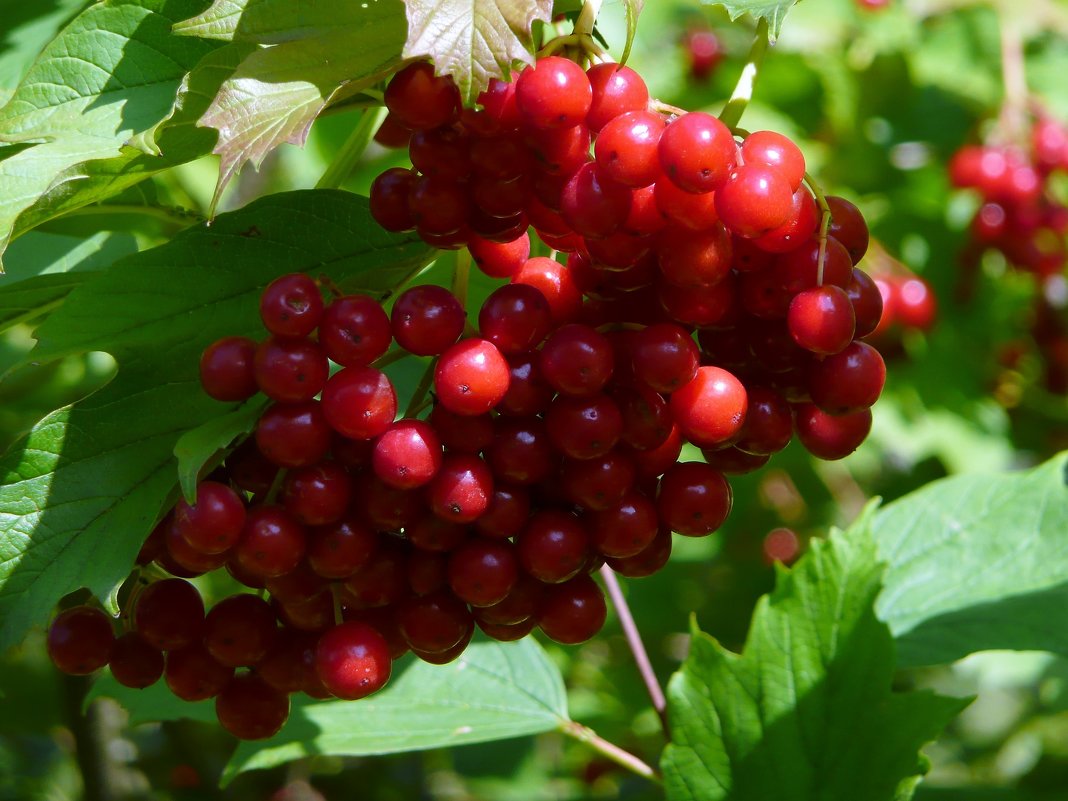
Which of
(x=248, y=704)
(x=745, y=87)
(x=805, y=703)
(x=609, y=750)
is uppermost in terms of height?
(x=745, y=87)

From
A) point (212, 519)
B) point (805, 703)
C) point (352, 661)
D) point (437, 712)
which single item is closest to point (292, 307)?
point (212, 519)

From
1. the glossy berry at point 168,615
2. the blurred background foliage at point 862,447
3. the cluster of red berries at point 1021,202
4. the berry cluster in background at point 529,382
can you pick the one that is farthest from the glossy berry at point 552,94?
the cluster of red berries at point 1021,202

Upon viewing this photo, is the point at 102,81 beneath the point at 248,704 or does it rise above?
above

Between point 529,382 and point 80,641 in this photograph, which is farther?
point 80,641

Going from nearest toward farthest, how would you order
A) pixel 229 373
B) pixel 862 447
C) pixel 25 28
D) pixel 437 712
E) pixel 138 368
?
1. pixel 229 373
2. pixel 138 368
3. pixel 25 28
4. pixel 437 712
5. pixel 862 447

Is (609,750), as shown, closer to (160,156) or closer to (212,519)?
(212,519)

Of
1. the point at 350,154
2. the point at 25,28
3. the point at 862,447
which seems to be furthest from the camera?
the point at 862,447

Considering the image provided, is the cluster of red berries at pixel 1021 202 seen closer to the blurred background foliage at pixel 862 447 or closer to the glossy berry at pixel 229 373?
the blurred background foliage at pixel 862 447
